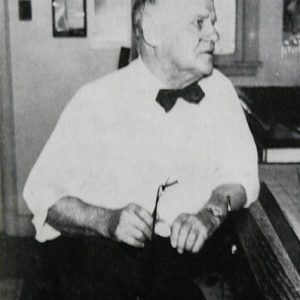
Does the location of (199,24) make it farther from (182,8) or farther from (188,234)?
(188,234)

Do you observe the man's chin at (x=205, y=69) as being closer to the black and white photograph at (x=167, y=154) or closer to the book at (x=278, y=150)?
the black and white photograph at (x=167, y=154)

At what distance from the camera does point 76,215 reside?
0.91 metres

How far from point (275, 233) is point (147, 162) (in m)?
0.27

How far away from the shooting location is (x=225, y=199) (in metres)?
0.90

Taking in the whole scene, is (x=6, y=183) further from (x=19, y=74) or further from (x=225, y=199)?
(x=225, y=199)

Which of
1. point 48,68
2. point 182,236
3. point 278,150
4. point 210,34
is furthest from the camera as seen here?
point 48,68

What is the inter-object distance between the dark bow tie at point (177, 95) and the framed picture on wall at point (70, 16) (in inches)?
7.0

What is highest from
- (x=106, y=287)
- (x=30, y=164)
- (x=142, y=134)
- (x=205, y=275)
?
(x=142, y=134)

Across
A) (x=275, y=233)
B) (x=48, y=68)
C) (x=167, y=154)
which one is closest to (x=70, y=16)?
(x=48, y=68)

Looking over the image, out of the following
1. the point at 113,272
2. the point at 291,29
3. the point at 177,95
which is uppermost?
the point at 291,29

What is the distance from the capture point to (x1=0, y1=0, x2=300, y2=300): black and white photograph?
902mm

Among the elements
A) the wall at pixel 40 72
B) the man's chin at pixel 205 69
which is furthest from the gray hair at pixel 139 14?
the wall at pixel 40 72

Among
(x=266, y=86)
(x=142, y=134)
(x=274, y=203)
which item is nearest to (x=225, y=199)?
(x=274, y=203)

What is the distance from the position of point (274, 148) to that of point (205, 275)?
741 mm
